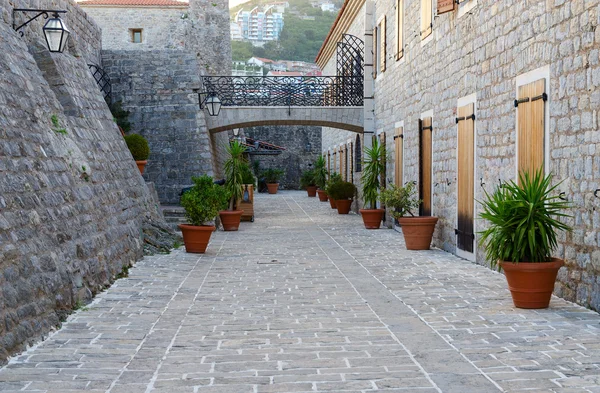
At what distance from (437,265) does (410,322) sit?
366 cm

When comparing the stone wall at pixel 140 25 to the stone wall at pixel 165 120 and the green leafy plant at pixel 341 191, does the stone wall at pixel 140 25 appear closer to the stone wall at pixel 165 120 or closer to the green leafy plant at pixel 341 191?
the stone wall at pixel 165 120

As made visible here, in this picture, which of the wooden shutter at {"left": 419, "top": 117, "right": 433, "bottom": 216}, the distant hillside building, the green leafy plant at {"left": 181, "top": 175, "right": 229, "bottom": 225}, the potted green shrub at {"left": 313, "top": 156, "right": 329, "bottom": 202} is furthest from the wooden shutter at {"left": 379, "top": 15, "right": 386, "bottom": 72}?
the distant hillside building

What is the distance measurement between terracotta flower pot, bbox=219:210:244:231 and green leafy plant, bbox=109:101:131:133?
4.59 m

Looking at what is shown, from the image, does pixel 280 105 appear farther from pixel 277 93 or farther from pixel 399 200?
pixel 399 200

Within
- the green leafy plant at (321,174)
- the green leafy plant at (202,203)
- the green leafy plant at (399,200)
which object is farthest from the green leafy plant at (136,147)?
the green leafy plant at (321,174)

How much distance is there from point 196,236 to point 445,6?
200 inches

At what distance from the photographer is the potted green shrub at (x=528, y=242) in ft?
20.1

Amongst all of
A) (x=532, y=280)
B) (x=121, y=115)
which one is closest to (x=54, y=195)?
(x=532, y=280)

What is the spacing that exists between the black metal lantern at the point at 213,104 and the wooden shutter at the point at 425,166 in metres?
6.68

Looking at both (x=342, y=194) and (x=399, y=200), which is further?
(x=342, y=194)

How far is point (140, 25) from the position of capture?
101 feet

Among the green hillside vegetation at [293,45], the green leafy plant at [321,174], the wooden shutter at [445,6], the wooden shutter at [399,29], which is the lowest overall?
the green leafy plant at [321,174]

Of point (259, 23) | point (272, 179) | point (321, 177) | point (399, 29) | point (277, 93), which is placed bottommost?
point (272, 179)

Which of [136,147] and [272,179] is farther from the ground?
[136,147]
